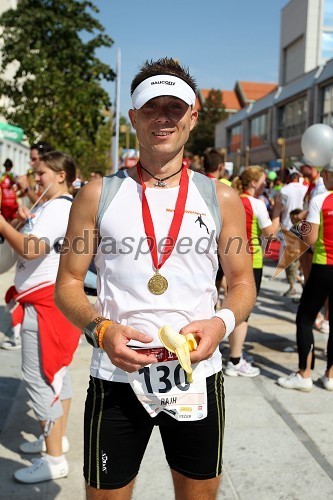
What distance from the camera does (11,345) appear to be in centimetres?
584

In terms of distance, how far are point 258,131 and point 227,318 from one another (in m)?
Result: 50.7

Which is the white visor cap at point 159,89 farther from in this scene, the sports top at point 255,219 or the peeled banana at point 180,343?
the sports top at point 255,219

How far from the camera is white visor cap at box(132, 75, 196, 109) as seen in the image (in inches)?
77.2

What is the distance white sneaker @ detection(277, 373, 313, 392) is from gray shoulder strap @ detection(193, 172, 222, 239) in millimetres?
3169

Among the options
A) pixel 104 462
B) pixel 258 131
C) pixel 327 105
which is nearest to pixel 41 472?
pixel 104 462

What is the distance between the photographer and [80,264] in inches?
82.3

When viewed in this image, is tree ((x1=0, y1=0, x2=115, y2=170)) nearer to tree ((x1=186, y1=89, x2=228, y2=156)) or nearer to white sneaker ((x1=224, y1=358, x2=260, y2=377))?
white sneaker ((x1=224, y1=358, x2=260, y2=377))

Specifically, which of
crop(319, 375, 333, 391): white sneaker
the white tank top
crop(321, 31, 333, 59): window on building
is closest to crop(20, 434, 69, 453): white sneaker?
the white tank top

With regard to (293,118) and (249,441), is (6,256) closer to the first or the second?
(249,441)

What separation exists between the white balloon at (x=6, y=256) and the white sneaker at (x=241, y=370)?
239 centimetres

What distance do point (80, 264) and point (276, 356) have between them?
Answer: 422 cm

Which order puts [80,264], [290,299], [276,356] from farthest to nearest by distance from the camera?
[290,299], [276,356], [80,264]

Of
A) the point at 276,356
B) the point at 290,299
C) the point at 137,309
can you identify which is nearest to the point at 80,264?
the point at 137,309

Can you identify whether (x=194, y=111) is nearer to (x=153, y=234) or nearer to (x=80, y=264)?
(x=153, y=234)
